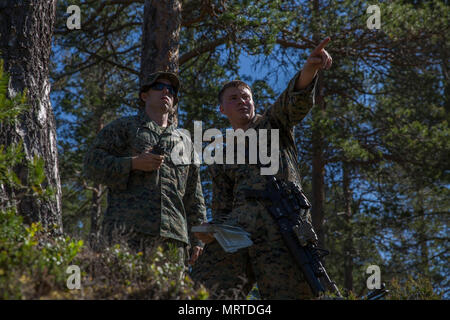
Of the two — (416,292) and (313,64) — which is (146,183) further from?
(416,292)

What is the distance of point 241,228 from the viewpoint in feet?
12.0

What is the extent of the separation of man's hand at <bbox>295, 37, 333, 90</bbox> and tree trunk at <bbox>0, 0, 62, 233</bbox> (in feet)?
6.86

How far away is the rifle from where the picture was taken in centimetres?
339

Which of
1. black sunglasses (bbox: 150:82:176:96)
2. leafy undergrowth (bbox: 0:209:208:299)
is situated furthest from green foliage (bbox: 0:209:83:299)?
black sunglasses (bbox: 150:82:176:96)

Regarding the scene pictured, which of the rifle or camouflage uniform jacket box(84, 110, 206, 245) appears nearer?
the rifle

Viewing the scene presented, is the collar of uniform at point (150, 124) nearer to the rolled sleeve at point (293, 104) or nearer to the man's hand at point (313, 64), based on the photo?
the rolled sleeve at point (293, 104)

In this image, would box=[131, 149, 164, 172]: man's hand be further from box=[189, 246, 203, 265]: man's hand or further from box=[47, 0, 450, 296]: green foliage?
box=[47, 0, 450, 296]: green foliage

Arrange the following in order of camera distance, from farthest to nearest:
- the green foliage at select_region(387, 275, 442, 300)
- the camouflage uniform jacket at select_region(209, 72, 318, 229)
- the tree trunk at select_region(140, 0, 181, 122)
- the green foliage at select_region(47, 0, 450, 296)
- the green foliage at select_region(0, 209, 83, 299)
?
1. the green foliage at select_region(47, 0, 450, 296)
2. the tree trunk at select_region(140, 0, 181, 122)
3. the camouflage uniform jacket at select_region(209, 72, 318, 229)
4. the green foliage at select_region(387, 275, 442, 300)
5. the green foliage at select_region(0, 209, 83, 299)

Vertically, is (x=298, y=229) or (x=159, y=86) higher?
(x=159, y=86)

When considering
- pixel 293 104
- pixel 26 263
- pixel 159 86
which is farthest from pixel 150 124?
pixel 26 263

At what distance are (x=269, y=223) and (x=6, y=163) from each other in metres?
1.77

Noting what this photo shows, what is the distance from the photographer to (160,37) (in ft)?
22.4

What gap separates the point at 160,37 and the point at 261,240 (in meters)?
4.02
